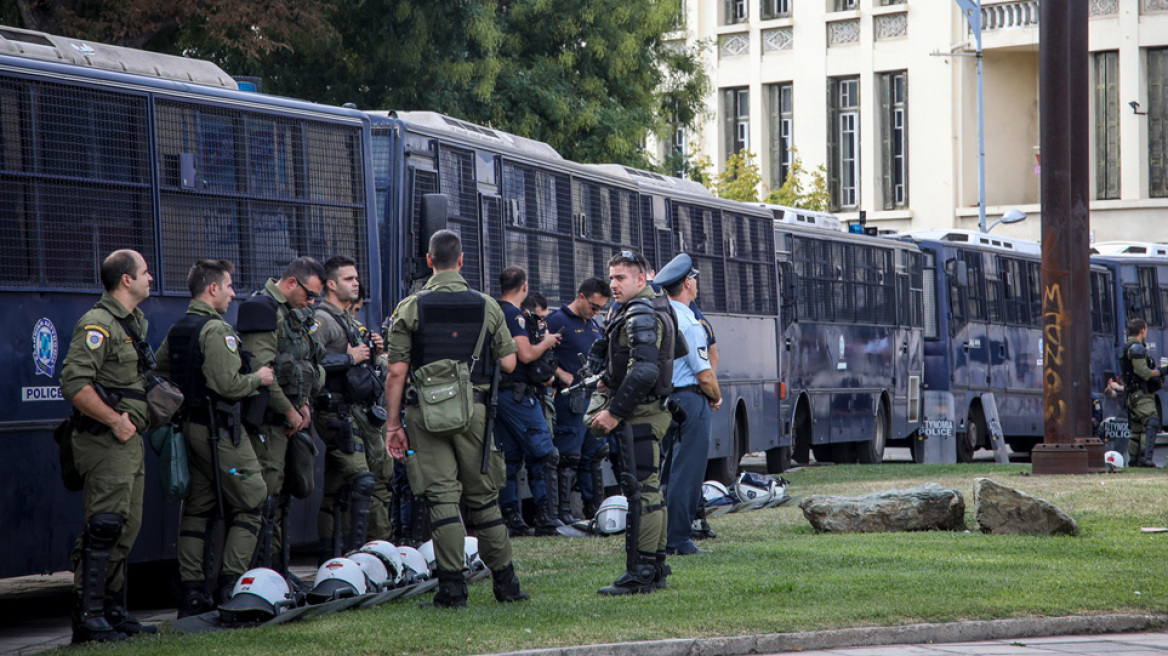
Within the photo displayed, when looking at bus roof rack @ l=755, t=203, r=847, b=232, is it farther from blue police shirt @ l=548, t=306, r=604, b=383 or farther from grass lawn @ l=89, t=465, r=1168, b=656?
grass lawn @ l=89, t=465, r=1168, b=656

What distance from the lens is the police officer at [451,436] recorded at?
850cm

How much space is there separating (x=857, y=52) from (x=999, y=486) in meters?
37.8

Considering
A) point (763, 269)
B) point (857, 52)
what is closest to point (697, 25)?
point (857, 52)

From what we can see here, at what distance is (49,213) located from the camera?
883 centimetres

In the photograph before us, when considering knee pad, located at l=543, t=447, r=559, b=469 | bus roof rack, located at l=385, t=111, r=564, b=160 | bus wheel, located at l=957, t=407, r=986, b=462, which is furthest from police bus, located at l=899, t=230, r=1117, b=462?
knee pad, located at l=543, t=447, r=559, b=469

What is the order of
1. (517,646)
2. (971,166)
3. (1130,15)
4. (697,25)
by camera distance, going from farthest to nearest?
1. (697,25)
2. (971,166)
3. (1130,15)
4. (517,646)

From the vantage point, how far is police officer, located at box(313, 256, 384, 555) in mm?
9641

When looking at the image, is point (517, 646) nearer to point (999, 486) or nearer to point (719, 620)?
point (719, 620)

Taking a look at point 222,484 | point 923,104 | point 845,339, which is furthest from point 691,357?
point 923,104

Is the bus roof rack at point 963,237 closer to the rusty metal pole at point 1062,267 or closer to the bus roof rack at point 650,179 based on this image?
the bus roof rack at point 650,179

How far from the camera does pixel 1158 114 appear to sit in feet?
144

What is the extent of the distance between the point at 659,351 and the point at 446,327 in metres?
1.30

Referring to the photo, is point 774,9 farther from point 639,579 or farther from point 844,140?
point 639,579

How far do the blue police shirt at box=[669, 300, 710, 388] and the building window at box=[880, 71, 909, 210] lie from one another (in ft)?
126
